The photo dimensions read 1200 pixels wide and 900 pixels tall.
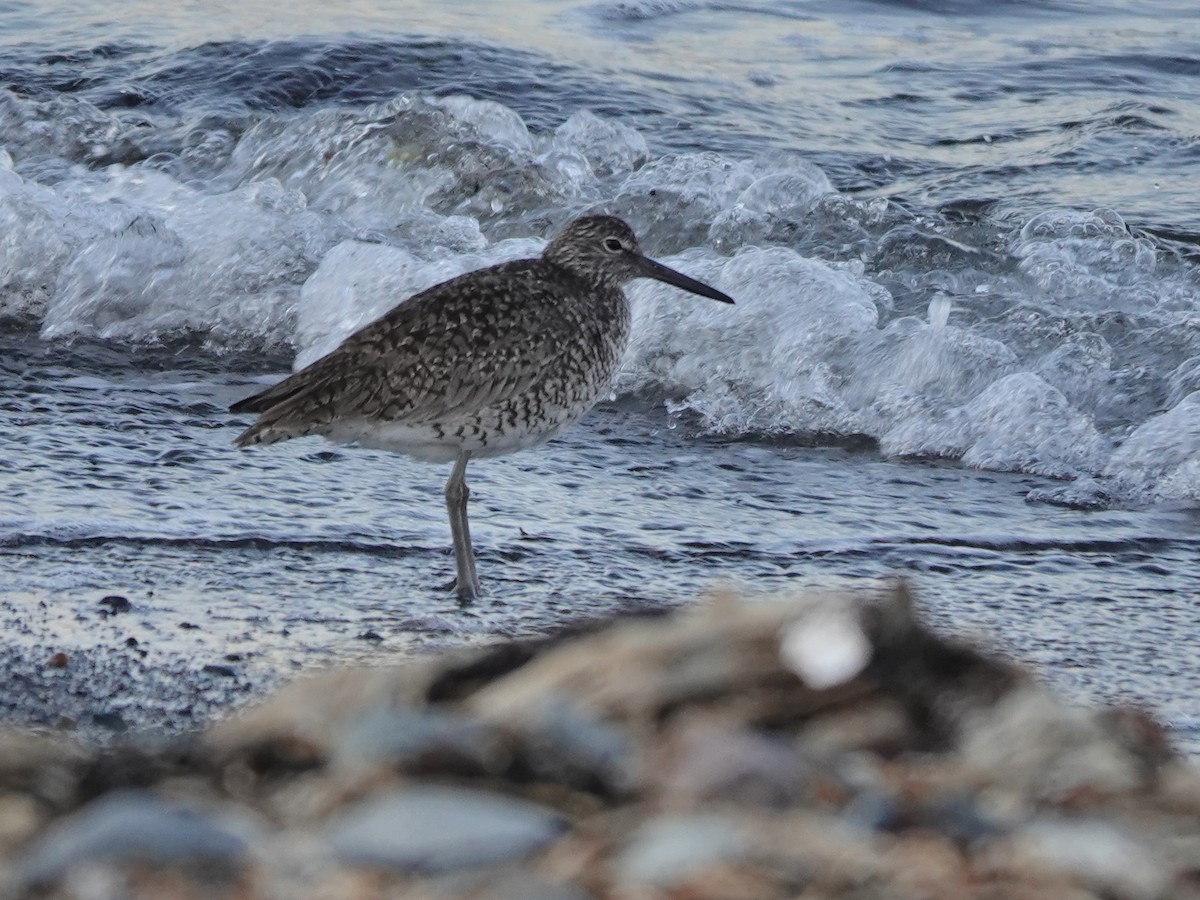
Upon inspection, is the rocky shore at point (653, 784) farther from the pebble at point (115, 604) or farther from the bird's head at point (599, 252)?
the bird's head at point (599, 252)

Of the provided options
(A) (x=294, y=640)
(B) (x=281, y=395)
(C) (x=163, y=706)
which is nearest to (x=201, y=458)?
(B) (x=281, y=395)

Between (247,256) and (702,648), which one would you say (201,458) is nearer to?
(247,256)

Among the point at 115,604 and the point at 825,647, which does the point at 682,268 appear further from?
the point at 825,647

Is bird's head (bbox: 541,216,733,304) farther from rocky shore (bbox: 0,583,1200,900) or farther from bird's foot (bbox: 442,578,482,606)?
rocky shore (bbox: 0,583,1200,900)

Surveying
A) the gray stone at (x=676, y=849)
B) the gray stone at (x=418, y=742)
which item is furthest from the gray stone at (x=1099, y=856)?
the gray stone at (x=418, y=742)

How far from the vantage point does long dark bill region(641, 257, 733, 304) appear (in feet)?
20.4

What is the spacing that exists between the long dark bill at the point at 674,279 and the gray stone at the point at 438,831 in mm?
3727

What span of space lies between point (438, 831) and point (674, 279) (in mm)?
3945

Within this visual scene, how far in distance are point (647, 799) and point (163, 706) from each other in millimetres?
1794

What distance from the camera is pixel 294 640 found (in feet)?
15.1

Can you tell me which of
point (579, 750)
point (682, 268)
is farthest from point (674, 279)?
point (579, 750)

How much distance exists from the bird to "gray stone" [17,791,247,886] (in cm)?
247

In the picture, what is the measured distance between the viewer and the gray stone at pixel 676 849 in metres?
2.47

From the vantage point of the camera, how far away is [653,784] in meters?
2.72
